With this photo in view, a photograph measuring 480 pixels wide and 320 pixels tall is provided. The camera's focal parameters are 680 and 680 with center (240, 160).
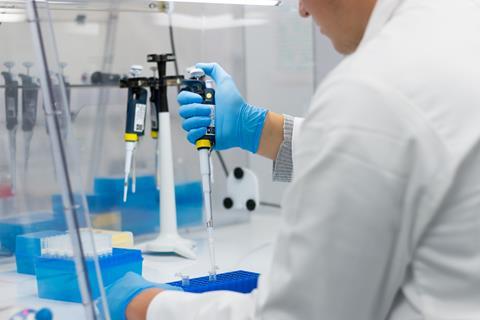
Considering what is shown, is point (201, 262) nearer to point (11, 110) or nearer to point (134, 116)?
point (134, 116)

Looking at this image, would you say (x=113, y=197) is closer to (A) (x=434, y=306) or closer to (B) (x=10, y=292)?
(B) (x=10, y=292)

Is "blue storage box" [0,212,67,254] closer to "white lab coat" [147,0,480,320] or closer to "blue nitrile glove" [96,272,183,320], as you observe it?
"blue nitrile glove" [96,272,183,320]

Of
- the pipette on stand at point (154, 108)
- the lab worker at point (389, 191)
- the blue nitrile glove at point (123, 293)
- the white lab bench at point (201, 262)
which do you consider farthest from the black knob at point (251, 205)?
the lab worker at point (389, 191)

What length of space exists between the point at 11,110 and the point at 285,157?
0.62m

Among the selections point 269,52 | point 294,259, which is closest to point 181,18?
point 269,52

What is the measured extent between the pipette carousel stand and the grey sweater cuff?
407 millimetres

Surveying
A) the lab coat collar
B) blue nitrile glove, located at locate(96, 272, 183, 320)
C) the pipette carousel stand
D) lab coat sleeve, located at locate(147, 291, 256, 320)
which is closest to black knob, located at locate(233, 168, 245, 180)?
the pipette carousel stand

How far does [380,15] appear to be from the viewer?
0.84 metres

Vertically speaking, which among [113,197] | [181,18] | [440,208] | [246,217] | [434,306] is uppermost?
[181,18]

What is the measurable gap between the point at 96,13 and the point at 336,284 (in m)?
1.48

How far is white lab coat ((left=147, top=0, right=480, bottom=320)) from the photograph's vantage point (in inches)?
27.7

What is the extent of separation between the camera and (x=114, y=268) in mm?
1299

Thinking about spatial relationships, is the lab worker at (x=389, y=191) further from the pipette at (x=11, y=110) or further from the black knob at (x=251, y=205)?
the black knob at (x=251, y=205)

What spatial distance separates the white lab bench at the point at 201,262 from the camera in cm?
113
